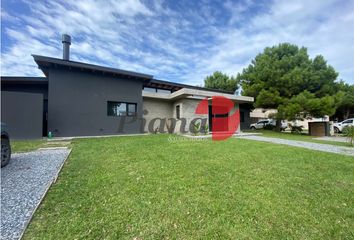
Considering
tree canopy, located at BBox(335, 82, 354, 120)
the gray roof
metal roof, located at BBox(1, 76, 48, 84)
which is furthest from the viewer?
tree canopy, located at BBox(335, 82, 354, 120)

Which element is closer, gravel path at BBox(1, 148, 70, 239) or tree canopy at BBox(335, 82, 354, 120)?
gravel path at BBox(1, 148, 70, 239)

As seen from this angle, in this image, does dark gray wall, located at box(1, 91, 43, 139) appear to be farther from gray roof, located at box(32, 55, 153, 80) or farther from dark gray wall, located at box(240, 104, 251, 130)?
dark gray wall, located at box(240, 104, 251, 130)

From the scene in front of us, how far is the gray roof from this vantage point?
10110 mm

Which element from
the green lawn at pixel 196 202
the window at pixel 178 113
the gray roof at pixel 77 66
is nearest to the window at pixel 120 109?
the gray roof at pixel 77 66

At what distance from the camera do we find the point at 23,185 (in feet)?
11.6

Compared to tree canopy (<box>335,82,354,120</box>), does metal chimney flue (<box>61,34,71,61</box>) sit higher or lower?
higher

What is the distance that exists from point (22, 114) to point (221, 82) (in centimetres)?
2747

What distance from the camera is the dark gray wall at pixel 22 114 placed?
9266 millimetres

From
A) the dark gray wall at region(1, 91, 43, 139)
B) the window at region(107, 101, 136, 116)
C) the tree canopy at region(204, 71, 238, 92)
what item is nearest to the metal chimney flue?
the dark gray wall at region(1, 91, 43, 139)

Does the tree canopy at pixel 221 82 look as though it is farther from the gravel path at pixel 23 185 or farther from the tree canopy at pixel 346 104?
the gravel path at pixel 23 185

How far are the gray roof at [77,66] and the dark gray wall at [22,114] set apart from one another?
217 cm

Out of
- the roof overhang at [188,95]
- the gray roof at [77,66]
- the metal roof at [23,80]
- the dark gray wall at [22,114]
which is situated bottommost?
the dark gray wall at [22,114]

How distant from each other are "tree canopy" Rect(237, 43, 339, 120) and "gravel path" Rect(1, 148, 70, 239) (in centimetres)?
1670

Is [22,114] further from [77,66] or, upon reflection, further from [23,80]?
[77,66]
